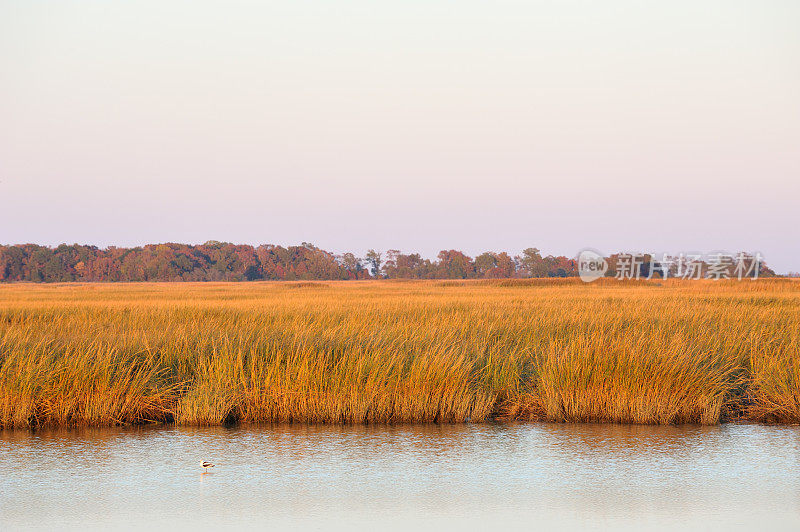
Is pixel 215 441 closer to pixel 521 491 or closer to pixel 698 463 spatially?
pixel 521 491

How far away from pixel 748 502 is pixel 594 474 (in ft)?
3.74

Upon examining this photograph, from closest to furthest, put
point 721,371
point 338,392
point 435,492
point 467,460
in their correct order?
point 435,492 < point 467,460 < point 338,392 < point 721,371

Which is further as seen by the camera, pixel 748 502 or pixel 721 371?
pixel 721 371

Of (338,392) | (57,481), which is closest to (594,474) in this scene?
(338,392)

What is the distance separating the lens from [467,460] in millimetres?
6383

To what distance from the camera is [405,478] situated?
5.83 meters

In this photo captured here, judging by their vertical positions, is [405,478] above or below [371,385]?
below

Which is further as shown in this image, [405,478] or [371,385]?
[371,385]

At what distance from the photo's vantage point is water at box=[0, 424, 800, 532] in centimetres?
491

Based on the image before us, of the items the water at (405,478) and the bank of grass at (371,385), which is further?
the bank of grass at (371,385)

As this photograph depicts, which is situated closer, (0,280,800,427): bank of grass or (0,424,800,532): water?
(0,424,800,532): water

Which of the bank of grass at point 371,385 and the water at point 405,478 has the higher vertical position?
the bank of grass at point 371,385

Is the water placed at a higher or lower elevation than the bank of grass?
lower

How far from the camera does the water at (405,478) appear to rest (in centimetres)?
491
